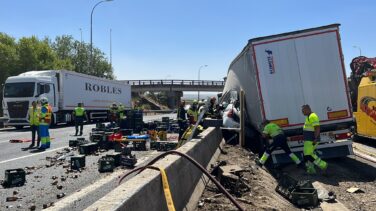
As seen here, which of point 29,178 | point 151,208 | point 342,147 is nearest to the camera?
point 151,208

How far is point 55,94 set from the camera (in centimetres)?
2994

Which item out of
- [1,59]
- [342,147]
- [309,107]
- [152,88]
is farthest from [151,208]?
[152,88]

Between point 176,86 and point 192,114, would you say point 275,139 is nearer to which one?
point 192,114

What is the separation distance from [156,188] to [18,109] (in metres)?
25.2

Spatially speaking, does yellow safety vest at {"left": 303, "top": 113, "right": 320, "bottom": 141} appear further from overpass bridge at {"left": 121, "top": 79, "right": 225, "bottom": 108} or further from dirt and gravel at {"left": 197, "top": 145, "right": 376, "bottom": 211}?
overpass bridge at {"left": 121, "top": 79, "right": 225, "bottom": 108}

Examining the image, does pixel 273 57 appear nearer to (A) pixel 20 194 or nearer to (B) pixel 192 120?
(A) pixel 20 194

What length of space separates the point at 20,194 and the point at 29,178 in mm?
1699

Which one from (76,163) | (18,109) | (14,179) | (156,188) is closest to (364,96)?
(76,163)

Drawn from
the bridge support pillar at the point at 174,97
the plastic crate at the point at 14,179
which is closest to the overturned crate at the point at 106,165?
the plastic crate at the point at 14,179

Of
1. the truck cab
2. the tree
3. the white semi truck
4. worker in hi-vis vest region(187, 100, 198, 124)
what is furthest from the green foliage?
worker in hi-vis vest region(187, 100, 198, 124)

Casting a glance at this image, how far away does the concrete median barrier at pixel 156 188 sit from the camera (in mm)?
3923

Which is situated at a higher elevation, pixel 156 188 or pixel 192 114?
pixel 192 114

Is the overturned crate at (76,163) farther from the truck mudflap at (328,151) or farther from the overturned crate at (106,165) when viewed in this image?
the truck mudflap at (328,151)

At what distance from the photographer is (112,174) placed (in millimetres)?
10094
